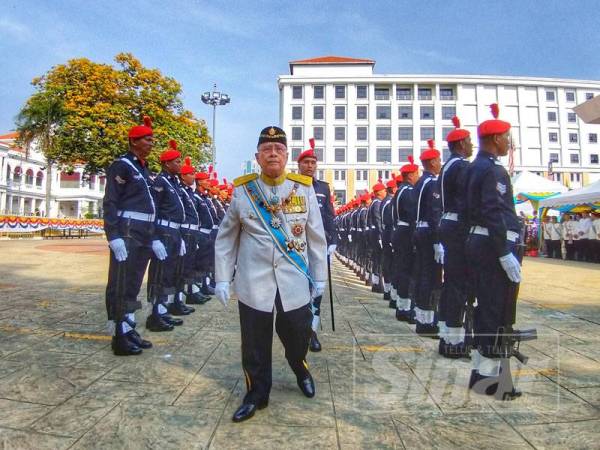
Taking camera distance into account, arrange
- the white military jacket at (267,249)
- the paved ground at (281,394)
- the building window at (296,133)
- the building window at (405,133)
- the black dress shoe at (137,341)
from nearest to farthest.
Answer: the paved ground at (281,394)
the white military jacket at (267,249)
the black dress shoe at (137,341)
the building window at (405,133)
the building window at (296,133)

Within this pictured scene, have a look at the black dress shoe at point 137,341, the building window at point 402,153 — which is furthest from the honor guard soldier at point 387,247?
the building window at point 402,153

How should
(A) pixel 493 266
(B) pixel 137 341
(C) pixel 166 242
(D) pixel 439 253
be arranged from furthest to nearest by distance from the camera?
(C) pixel 166 242, (D) pixel 439 253, (B) pixel 137 341, (A) pixel 493 266

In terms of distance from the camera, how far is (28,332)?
4.84 meters

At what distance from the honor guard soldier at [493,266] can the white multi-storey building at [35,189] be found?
59197 mm

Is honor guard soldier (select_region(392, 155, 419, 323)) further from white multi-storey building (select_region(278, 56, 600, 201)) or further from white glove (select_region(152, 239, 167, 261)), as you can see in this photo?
white multi-storey building (select_region(278, 56, 600, 201))

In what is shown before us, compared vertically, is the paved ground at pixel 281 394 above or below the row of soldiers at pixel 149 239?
below

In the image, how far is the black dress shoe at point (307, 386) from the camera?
123 inches

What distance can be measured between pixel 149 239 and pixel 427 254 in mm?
3375

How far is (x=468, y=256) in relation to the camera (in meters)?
3.51

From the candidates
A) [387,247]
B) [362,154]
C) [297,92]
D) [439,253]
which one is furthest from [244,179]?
[297,92]

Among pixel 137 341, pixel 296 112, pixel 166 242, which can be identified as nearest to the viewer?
pixel 137 341

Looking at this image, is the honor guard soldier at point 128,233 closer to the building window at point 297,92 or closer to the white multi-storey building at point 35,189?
the white multi-storey building at point 35,189

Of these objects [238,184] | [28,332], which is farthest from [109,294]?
Answer: [238,184]

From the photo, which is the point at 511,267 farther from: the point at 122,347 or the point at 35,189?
the point at 35,189
